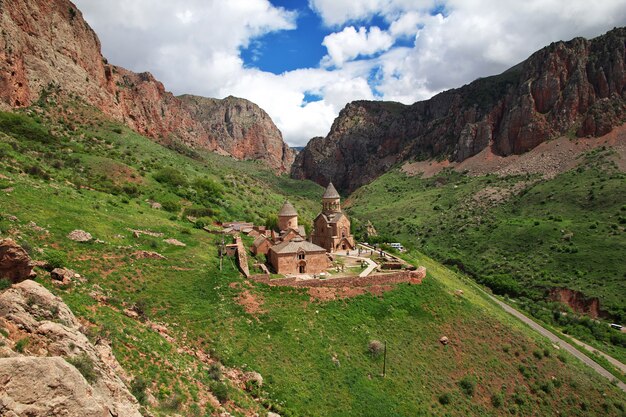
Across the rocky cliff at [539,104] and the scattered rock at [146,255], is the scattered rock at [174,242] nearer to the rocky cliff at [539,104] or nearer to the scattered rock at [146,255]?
A: the scattered rock at [146,255]

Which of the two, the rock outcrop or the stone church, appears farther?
Result: the stone church

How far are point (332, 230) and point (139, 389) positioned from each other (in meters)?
36.5

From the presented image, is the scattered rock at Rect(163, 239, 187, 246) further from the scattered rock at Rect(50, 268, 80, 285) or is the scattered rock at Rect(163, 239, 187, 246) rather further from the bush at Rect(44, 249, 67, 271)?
the scattered rock at Rect(50, 268, 80, 285)

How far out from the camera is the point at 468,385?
31.5 metres

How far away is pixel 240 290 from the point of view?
31.2 meters

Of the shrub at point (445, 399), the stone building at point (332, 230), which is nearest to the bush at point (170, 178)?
the stone building at point (332, 230)

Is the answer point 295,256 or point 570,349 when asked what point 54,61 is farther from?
point 570,349

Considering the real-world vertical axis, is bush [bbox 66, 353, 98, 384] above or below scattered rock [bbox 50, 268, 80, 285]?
below

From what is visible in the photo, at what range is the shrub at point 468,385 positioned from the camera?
102ft

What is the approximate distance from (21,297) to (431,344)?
1204 inches

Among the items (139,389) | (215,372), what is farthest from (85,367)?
(215,372)

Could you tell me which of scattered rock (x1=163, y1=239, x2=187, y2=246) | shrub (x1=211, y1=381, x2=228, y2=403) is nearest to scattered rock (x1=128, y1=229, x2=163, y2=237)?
scattered rock (x1=163, y1=239, x2=187, y2=246)

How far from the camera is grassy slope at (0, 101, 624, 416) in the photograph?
20.9m

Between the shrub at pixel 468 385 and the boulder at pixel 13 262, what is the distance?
101 ft
